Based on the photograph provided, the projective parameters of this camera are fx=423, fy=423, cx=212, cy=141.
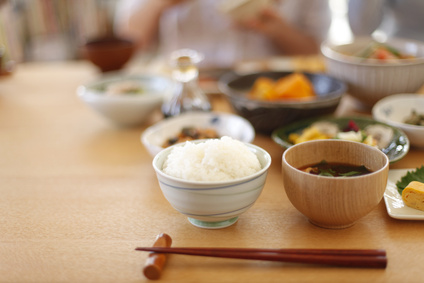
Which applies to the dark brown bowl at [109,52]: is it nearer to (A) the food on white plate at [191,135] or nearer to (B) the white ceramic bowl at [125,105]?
(B) the white ceramic bowl at [125,105]

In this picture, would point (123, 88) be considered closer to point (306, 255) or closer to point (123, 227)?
point (123, 227)

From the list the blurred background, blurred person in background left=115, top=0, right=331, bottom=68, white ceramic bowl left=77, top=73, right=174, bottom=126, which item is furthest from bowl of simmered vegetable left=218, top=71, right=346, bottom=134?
the blurred background

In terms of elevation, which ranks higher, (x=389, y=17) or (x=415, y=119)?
(x=389, y=17)

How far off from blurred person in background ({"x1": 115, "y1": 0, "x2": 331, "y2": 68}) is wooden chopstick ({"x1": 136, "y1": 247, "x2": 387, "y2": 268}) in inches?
79.4

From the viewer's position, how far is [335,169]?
1037mm

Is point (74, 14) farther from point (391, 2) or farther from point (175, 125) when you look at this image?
point (175, 125)

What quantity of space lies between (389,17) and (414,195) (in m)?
1.79

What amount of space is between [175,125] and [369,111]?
83 centimetres

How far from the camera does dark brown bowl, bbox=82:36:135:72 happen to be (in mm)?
2123

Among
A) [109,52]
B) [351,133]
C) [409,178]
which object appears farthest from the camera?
[109,52]

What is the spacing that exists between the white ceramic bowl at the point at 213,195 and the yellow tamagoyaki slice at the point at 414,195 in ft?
1.11

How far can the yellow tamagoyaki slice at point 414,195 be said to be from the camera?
38.5 inches

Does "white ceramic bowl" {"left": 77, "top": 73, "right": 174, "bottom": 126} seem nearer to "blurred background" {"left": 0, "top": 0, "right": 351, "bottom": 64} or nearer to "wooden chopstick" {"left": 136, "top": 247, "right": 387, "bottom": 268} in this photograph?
"wooden chopstick" {"left": 136, "top": 247, "right": 387, "bottom": 268}

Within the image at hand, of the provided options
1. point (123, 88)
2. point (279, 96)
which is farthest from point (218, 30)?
point (279, 96)
